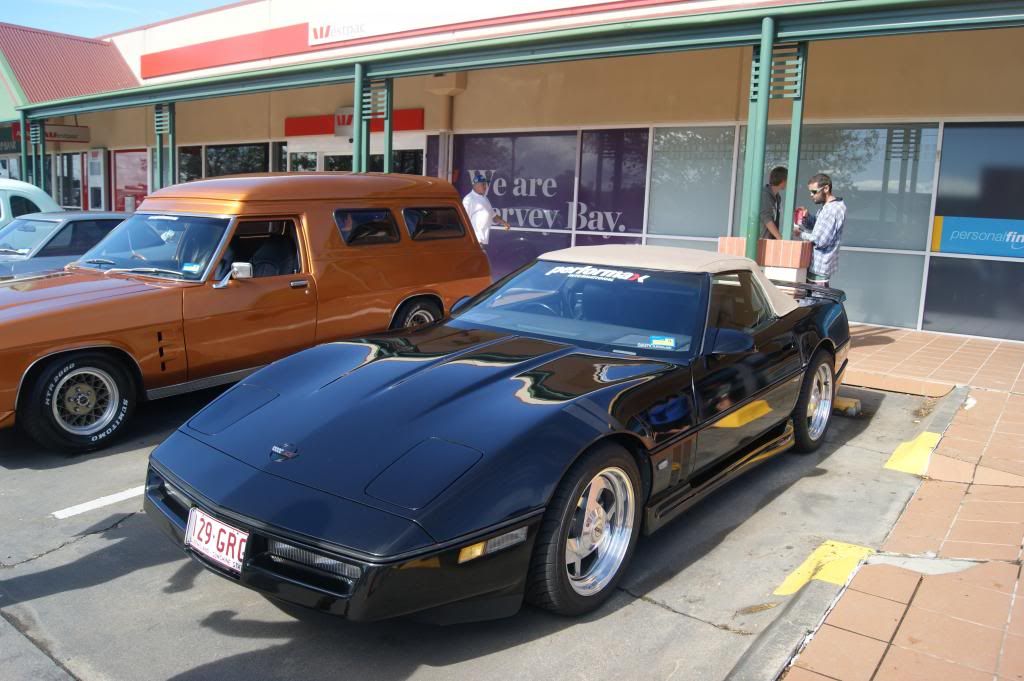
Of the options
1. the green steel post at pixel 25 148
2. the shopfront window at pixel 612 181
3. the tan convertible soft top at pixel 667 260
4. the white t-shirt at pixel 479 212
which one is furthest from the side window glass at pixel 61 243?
the green steel post at pixel 25 148

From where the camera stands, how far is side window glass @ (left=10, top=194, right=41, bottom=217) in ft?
36.5

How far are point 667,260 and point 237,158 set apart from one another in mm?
16497

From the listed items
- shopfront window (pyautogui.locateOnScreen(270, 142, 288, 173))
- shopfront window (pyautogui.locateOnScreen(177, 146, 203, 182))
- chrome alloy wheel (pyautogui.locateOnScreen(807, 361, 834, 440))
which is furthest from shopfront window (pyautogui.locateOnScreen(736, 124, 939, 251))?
shopfront window (pyautogui.locateOnScreen(177, 146, 203, 182))

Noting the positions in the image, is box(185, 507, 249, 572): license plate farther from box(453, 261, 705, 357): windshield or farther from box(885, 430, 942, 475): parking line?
box(885, 430, 942, 475): parking line

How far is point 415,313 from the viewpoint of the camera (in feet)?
24.5

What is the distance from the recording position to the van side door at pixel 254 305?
19.3 ft

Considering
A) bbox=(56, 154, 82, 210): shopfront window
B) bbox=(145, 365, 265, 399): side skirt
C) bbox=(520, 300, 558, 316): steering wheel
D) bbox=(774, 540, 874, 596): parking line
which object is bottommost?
bbox=(774, 540, 874, 596): parking line

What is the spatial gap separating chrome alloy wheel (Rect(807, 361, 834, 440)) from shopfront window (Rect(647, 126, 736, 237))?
623cm

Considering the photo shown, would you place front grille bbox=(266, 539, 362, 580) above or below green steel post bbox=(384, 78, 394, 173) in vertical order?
below

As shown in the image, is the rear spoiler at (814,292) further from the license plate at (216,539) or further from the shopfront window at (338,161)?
the shopfront window at (338,161)

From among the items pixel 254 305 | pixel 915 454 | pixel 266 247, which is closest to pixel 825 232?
pixel 915 454

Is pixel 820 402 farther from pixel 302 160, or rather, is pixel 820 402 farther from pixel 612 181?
pixel 302 160

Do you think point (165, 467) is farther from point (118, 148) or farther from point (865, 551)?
point (118, 148)

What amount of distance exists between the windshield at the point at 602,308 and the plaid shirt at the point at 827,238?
4397 mm
